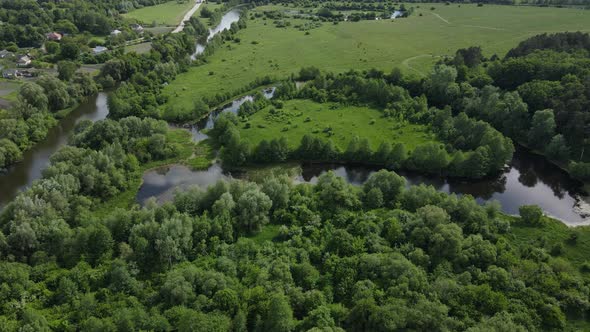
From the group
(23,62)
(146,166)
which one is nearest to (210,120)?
(146,166)

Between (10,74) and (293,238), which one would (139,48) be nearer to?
(10,74)

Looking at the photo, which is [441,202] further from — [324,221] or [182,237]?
[182,237]

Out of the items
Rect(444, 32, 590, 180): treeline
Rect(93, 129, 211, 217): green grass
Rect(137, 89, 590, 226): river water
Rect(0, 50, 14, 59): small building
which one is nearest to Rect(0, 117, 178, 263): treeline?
Rect(93, 129, 211, 217): green grass

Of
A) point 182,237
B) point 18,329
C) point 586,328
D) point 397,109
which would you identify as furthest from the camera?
point 397,109

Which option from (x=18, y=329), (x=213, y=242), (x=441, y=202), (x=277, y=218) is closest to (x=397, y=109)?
(x=441, y=202)

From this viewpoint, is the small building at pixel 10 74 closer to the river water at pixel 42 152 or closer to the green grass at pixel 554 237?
the river water at pixel 42 152
